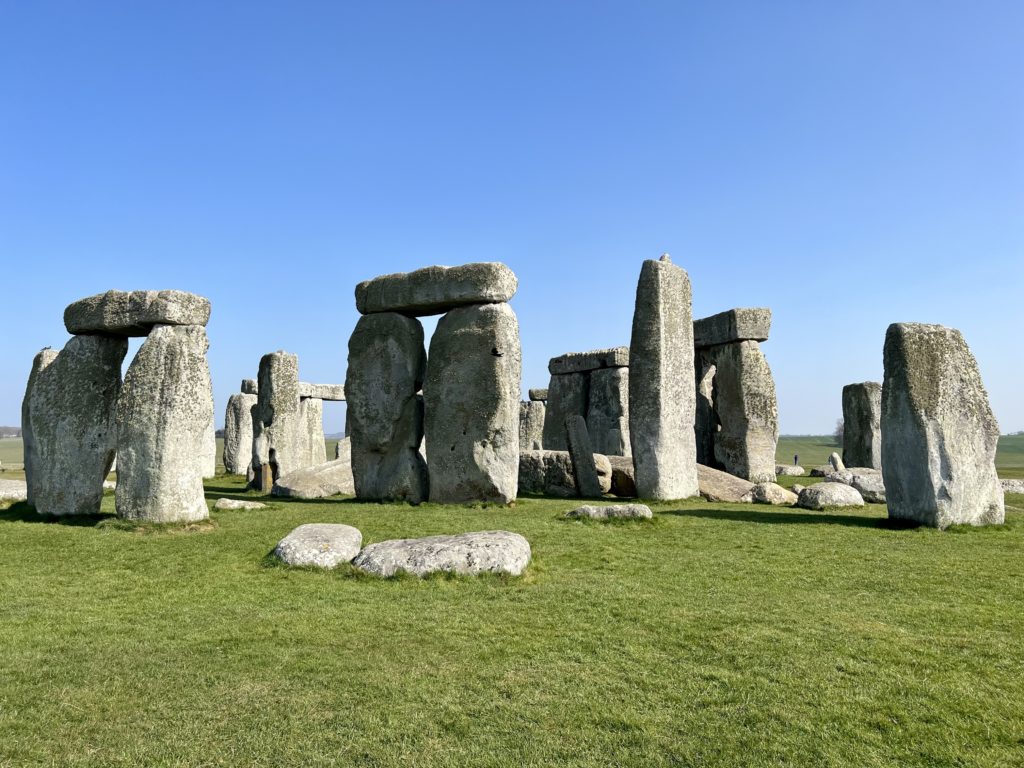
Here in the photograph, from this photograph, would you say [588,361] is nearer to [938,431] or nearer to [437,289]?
[437,289]

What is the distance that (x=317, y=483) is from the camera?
14039 millimetres

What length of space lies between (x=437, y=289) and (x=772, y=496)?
263 inches

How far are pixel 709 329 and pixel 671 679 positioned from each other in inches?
579

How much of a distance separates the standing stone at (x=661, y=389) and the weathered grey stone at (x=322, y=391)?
1411 centimetres

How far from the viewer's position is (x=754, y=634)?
468 cm

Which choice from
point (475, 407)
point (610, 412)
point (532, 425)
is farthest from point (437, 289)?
point (532, 425)

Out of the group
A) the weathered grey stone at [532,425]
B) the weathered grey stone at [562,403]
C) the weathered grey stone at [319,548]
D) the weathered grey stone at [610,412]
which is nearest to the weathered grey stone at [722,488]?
the weathered grey stone at [610,412]

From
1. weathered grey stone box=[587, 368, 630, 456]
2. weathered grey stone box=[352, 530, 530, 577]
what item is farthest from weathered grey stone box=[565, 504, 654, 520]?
weathered grey stone box=[587, 368, 630, 456]

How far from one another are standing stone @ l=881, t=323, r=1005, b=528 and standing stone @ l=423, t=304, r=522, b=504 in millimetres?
5387

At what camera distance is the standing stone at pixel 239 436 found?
23.1m

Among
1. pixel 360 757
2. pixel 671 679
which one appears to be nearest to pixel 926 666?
pixel 671 679

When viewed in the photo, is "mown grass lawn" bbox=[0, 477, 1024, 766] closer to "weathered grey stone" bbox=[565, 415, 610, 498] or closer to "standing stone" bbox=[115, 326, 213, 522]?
"standing stone" bbox=[115, 326, 213, 522]

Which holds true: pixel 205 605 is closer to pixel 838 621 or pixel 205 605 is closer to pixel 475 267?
pixel 838 621

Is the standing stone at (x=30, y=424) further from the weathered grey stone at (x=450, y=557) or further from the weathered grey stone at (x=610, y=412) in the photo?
the weathered grey stone at (x=610, y=412)
